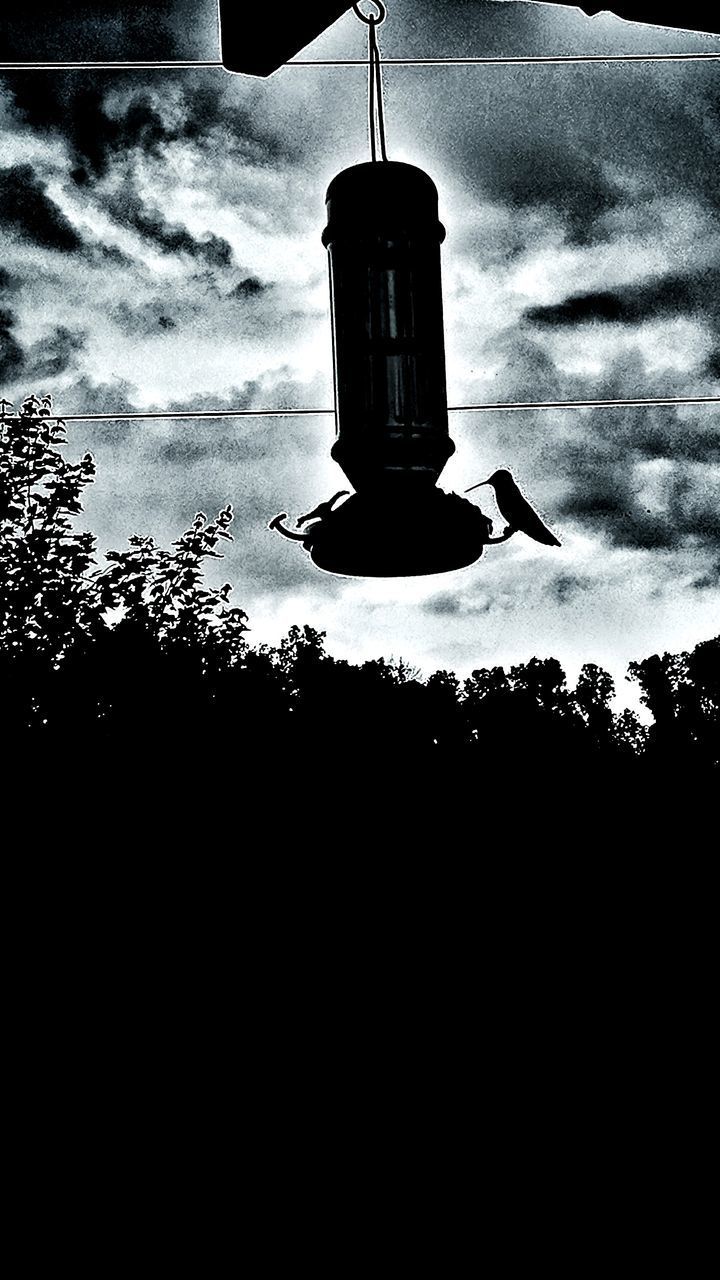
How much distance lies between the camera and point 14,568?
28.3 feet

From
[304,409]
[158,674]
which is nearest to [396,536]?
[304,409]

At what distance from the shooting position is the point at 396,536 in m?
2.26

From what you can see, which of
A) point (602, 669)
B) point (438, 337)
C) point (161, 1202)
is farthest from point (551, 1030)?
point (602, 669)

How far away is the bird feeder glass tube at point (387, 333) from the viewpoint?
232 cm

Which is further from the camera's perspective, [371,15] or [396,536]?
[396,536]

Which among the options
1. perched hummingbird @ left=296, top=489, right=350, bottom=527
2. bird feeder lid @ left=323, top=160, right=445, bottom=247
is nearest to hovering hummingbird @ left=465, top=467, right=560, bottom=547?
perched hummingbird @ left=296, top=489, right=350, bottom=527

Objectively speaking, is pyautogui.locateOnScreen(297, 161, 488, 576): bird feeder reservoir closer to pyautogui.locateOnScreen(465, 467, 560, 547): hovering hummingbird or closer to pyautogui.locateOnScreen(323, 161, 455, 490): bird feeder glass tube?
pyautogui.locateOnScreen(323, 161, 455, 490): bird feeder glass tube

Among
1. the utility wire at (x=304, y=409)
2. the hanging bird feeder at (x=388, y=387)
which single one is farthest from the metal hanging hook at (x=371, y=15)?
the utility wire at (x=304, y=409)

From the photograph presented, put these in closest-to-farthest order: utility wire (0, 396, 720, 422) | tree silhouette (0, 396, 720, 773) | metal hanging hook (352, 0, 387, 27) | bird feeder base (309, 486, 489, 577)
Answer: metal hanging hook (352, 0, 387, 27) → bird feeder base (309, 486, 489, 577) → utility wire (0, 396, 720, 422) → tree silhouette (0, 396, 720, 773)

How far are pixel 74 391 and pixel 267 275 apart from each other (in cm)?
193


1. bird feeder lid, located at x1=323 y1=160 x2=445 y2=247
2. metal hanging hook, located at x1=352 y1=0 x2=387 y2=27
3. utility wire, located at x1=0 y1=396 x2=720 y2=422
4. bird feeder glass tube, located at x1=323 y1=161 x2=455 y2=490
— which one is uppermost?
utility wire, located at x1=0 y1=396 x2=720 y2=422

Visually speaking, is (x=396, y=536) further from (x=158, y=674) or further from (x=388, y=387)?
(x=158, y=674)

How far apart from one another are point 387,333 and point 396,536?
15.9 inches

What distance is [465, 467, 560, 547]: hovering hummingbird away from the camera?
2.46 meters
